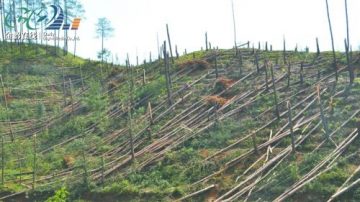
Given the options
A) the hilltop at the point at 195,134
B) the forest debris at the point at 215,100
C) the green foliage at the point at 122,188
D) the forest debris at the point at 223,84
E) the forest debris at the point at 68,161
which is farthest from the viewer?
the forest debris at the point at 223,84

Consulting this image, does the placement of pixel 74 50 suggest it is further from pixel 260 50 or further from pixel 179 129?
pixel 179 129

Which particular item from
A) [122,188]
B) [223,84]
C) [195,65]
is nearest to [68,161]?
[122,188]

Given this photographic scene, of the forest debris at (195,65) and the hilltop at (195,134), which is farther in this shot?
the forest debris at (195,65)

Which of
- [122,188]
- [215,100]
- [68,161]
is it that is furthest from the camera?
[215,100]

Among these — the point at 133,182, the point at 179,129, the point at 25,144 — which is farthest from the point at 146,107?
the point at 133,182

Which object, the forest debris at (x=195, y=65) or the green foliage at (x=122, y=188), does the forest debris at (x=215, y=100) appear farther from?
the green foliage at (x=122, y=188)

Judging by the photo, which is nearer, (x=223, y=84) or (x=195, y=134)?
(x=195, y=134)

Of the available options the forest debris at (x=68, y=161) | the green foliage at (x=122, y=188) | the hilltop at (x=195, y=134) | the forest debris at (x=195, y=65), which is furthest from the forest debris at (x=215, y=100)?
the forest debris at (x=68, y=161)

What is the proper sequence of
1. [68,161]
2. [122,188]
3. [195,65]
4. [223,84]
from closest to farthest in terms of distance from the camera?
[122,188] → [68,161] → [223,84] → [195,65]

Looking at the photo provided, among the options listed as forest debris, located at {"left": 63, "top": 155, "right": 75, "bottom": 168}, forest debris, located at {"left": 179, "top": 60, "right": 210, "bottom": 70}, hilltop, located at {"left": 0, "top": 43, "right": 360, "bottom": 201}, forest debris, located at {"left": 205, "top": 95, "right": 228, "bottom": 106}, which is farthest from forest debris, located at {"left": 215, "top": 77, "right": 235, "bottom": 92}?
forest debris, located at {"left": 63, "top": 155, "right": 75, "bottom": 168}

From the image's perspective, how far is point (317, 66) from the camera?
19219 millimetres

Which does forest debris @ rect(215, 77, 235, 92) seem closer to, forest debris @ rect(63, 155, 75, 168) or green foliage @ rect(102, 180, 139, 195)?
forest debris @ rect(63, 155, 75, 168)

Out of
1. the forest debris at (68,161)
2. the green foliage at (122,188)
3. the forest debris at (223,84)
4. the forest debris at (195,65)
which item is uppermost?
the forest debris at (195,65)

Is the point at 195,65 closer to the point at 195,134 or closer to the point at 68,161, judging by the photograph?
the point at 195,134
